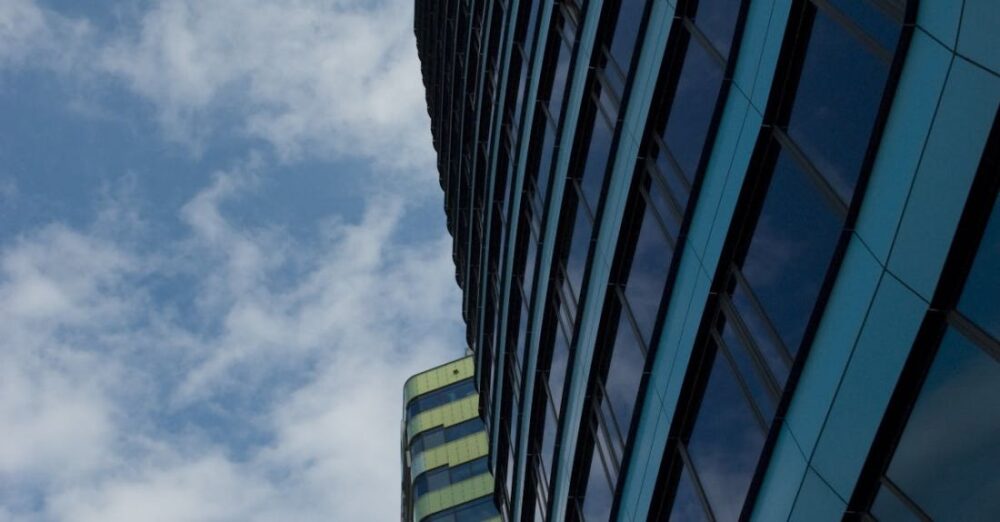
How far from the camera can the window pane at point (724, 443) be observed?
11.3 m

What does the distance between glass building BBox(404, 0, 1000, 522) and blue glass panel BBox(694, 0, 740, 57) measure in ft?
0.14

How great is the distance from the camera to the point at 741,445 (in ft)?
37.8

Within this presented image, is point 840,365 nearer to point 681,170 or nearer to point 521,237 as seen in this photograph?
point 681,170

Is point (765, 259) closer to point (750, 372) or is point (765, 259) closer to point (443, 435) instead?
point (750, 372)

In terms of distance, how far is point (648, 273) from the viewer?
1525 cm

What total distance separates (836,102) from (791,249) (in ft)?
5.92

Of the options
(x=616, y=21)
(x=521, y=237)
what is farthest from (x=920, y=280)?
(x=521, y=237)

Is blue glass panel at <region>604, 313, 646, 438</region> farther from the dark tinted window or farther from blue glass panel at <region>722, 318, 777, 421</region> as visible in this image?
the dark tinted window

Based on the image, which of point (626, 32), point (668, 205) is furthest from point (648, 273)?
point (626, 32)

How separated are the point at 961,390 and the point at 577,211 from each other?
12744mm

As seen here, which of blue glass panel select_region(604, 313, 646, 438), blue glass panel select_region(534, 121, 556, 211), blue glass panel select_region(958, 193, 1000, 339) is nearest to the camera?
blue glass panel select_region(958, 193, 1000, 339)

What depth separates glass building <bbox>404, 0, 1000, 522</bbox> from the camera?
738 cm

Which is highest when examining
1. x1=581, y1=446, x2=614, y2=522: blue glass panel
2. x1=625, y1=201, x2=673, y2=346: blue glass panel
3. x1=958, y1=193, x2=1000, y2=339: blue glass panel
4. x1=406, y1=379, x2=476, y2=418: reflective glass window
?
x1=406, y1=379, x2=476, y2=418: reflective glass window

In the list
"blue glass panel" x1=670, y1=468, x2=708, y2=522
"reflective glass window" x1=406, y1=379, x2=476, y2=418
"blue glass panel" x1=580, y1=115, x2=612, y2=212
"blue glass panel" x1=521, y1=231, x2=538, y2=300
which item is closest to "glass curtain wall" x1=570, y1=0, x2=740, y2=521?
"blue glass panel" x1=670, y1=468, x2=708, y2=522
